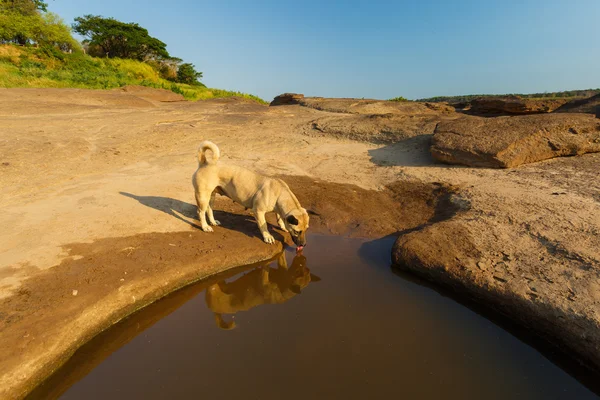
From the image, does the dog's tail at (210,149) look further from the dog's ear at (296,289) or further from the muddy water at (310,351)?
the dog's ear at (296,289)

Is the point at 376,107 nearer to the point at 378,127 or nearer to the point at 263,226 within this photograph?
the point at 378,127

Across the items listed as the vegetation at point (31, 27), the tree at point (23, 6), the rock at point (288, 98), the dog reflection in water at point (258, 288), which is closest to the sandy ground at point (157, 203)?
the dog reflection in water at point (258, 288)

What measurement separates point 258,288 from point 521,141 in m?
9.90

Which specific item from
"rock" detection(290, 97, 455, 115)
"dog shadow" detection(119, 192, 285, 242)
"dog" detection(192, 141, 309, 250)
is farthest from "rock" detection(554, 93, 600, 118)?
"dog shadow" detection(119, 192, 285, 242)

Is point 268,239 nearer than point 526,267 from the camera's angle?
No

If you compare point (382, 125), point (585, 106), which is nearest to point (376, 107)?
point (382, 125)

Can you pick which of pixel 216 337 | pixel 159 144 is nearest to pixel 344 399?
pixel 216 337

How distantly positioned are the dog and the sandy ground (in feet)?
2.20

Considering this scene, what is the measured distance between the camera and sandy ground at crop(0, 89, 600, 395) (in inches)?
177

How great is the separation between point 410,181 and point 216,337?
805 centimetres

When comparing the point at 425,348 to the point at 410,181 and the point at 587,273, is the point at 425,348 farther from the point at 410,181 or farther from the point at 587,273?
the point at 410,181

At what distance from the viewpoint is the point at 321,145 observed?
15008mm

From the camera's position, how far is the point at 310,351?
3.96 m

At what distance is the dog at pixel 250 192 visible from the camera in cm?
630
